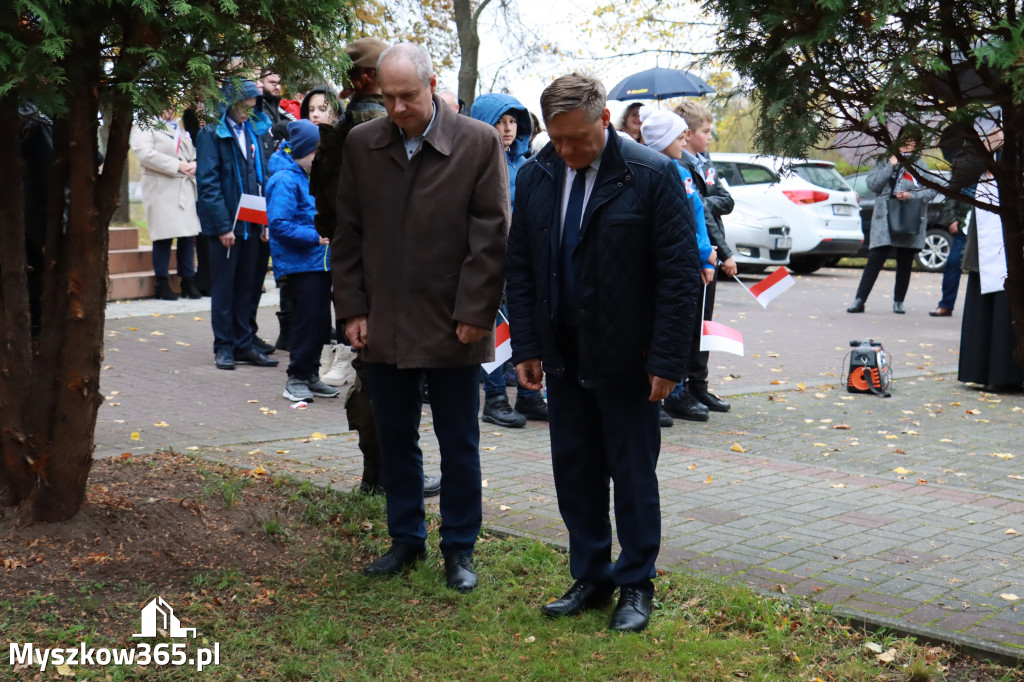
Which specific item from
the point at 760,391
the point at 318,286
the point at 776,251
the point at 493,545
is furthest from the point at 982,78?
the point at 776,251

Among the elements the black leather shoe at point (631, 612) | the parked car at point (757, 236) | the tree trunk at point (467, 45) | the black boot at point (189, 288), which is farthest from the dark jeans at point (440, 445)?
the tree trunk at point (467, 45)

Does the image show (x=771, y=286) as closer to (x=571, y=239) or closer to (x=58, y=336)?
(x=571, y=239)

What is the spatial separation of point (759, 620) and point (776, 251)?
1624cm

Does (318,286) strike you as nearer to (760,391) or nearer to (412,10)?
(760,391)

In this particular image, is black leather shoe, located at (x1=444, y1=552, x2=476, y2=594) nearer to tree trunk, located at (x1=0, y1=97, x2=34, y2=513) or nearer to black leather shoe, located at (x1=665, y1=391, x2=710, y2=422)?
tree trunk, located at (x1=0, y1=97, x2=34, y2=513)

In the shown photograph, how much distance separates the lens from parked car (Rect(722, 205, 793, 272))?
64.0ft

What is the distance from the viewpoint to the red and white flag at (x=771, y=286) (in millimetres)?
8195

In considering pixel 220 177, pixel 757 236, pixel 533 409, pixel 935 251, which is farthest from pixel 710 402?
pixel 935 251

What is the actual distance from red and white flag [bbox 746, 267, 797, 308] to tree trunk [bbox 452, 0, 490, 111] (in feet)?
45.6

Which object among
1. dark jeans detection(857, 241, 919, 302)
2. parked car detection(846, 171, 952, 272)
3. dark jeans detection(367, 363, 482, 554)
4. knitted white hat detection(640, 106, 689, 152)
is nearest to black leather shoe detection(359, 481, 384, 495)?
dark jeans detection(367, 363, 482, 554)

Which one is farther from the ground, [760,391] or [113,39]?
[113,39]

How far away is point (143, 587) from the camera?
Answer: 418 cm

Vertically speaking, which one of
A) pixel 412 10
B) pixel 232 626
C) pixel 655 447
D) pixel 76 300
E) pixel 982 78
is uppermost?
pixel 412 10

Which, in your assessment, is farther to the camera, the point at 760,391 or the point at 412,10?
the point at 412,10
